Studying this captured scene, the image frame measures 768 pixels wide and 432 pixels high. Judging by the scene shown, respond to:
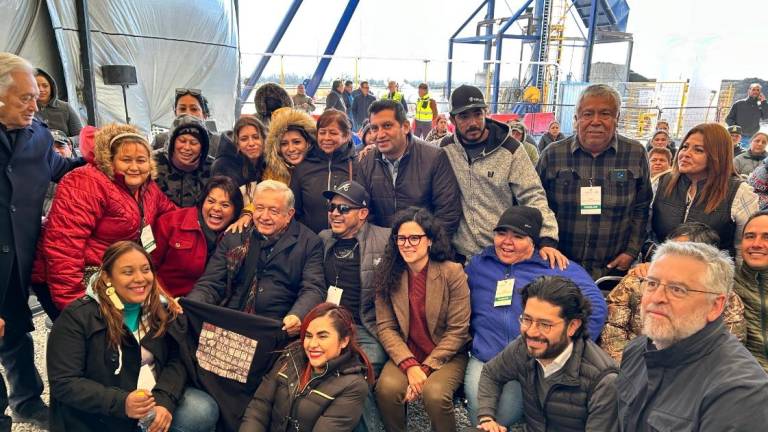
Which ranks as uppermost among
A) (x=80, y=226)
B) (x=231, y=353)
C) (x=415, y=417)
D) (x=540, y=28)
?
(x=540, y=28)

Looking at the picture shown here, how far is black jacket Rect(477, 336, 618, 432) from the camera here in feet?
5.77

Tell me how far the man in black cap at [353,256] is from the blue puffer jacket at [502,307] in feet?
1.69

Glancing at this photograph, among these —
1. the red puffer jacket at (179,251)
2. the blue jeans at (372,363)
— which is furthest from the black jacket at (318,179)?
the blue jeans at (372,363)

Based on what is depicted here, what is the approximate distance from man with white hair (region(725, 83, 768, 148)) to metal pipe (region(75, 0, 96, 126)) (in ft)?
31.4

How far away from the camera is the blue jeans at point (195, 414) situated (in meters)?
2.08

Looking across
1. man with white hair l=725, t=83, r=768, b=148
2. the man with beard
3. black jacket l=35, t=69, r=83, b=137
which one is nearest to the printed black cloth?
the man with beard

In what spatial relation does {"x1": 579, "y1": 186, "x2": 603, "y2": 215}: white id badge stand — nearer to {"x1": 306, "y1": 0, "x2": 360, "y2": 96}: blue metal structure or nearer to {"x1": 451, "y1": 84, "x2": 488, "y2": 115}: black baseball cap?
{"x1": 451, "y1": 84, "x2": 488, "y2": 115}: black baseball cap

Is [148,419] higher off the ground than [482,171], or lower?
lower

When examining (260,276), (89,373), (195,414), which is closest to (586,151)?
(260,276)

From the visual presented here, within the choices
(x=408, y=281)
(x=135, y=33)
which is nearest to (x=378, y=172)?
(x=408, y=281)

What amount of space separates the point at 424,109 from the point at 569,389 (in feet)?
27.0

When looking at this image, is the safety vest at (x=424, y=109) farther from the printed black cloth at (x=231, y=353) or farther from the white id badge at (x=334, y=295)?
the printed black cloth at (x=231, y=353)

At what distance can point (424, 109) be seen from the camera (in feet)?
31.3

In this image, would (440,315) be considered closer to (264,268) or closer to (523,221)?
(523,221)
